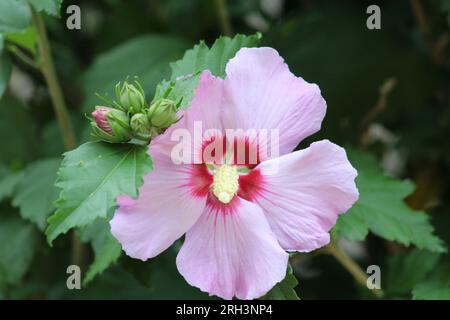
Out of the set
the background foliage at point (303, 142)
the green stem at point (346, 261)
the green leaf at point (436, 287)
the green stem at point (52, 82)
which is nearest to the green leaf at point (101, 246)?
the background foliage at point (303, 142)

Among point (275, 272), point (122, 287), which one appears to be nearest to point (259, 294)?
point (275, 272)

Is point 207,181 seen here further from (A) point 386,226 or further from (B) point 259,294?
(A) point 386,226

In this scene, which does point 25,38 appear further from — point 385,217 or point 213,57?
point 385,217

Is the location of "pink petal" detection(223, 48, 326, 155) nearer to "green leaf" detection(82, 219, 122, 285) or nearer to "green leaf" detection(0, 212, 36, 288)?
"green leaf" detection(82, 219, 122, 285)

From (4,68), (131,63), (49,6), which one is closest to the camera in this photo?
(49,6)

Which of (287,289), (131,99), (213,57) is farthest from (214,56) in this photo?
(287,289)

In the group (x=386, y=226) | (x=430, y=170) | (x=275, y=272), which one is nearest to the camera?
(x=275, y=272)

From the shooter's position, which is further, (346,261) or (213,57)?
(346,261)

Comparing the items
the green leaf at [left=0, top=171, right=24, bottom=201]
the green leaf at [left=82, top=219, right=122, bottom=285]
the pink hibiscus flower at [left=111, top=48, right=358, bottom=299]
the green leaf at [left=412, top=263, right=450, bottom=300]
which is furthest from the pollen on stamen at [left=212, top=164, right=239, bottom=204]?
the green leaf at [left=0, top=171, right=24, bottom=201]
